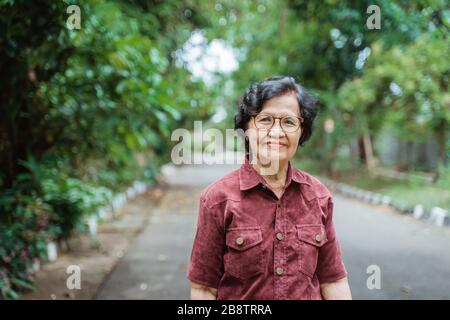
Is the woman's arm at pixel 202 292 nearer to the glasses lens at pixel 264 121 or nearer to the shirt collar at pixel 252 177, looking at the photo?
the shirt collar at pixel 252 177

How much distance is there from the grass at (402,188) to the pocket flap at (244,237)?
25.6 ft

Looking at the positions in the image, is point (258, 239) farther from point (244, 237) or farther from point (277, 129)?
point (277, 129)

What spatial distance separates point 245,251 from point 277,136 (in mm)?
430

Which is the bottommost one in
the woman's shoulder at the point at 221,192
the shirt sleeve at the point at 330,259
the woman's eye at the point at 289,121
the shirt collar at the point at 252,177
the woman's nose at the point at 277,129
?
the shirt sleeve at the point at 330,259

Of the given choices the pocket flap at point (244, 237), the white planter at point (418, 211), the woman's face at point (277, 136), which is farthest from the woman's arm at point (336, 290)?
the white planter at point (418, 211)

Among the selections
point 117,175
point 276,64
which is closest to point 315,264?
point 117,175

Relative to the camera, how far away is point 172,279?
17.4 ft

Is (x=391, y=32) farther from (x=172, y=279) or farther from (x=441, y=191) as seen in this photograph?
(x=441, y=191)

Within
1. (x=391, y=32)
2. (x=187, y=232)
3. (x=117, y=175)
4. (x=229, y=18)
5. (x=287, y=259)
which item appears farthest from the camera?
(x=229, y=18)

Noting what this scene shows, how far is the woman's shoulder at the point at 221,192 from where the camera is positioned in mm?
1760

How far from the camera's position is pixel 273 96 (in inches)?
71.1

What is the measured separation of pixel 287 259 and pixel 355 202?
35.0ft
